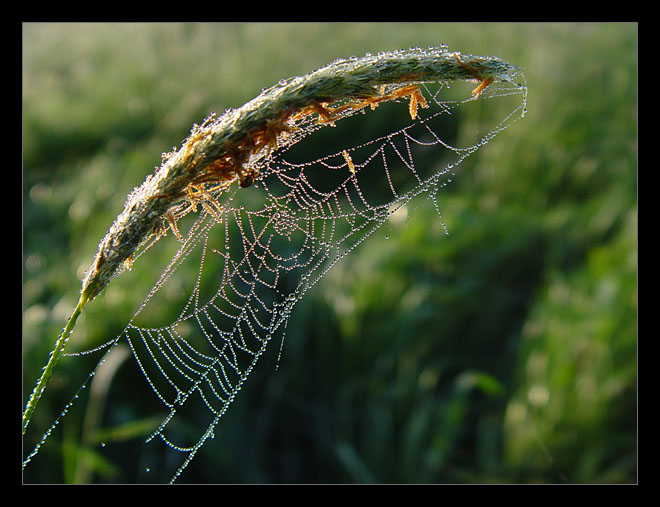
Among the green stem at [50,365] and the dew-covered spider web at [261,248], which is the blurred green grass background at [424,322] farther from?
the green stem at [50,365]

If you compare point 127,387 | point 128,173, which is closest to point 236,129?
point 127,387

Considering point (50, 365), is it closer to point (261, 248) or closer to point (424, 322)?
point (424, 322)

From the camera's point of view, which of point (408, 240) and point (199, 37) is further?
point (199, 37)

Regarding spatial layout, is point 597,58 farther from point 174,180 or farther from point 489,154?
point 174,180

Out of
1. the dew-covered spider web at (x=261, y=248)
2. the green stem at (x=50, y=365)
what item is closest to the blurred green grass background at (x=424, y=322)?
the dew-covered spider web at (x=261, y=248)

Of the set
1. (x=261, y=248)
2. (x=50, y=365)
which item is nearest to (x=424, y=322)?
(x=261, y=248)
